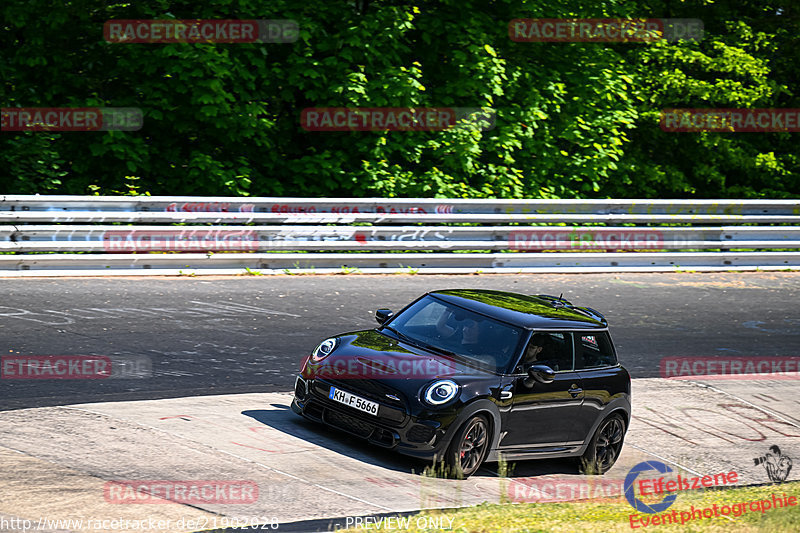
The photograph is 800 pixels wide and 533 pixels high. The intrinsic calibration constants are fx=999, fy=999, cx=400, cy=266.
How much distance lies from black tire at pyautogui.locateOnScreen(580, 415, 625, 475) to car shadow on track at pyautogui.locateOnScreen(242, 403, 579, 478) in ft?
0.53

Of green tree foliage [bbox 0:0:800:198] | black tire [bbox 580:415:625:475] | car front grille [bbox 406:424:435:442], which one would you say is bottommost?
black tire [bbox 580:415:625:475]

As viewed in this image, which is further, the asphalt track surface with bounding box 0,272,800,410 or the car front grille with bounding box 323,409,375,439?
the asphalt track surface with bounding box 0,272,800,410

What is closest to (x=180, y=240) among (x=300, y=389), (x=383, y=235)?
(x=383, y=235)

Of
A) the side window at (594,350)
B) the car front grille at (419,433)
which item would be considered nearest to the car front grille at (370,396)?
the car front grille at (419,433)

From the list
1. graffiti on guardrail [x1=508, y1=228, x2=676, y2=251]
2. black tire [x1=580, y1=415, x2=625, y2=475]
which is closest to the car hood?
black tire [x1=580, y1=415, x2=625, y2=475]

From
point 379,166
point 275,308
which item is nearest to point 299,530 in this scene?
point 275,308

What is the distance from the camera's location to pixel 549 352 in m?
8.91

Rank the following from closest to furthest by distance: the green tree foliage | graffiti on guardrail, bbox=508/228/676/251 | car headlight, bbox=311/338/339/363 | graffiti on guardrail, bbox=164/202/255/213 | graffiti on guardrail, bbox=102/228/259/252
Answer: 1. car headlight, bbox=311/338/339/363
2. graffiti on guardrail, bbox=102/228/259/252
3. graffiti on guardrail, bbox=164/202/255/213
4. the green tree foliage
5. graffiti on guardrail, bbox=508/228/676/251

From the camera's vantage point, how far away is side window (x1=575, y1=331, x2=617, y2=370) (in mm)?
9188

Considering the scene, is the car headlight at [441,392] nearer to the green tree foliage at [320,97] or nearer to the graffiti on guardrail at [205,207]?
the graffiti on guardrail at [205,207]

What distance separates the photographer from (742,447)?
1057 cm

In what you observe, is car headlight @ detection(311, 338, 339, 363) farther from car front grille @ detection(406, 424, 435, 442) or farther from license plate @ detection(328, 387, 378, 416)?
car front grille @ detection(406, 424, 435, 442)

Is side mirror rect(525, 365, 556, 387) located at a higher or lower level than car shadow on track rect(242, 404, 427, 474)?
higher

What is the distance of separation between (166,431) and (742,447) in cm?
609
